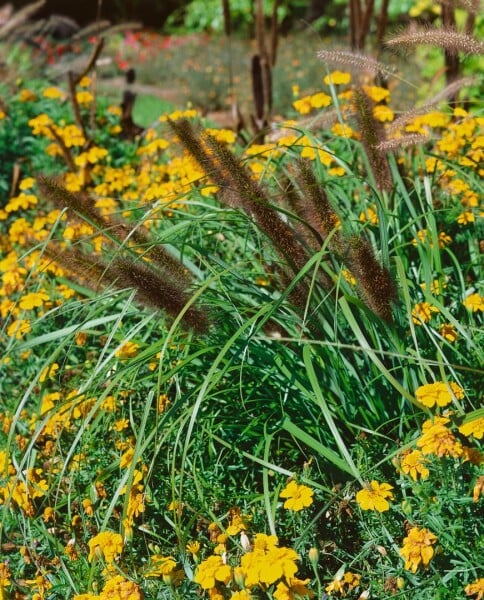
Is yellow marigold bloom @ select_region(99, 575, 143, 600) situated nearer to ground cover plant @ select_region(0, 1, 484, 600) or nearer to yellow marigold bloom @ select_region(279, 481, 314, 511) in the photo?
ground cover plant @ select_region(0, 1, 484, 600)

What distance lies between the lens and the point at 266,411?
9.29ft

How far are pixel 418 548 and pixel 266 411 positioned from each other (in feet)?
2.94

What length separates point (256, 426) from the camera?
2789mm

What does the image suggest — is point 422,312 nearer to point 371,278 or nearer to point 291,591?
point 371,278

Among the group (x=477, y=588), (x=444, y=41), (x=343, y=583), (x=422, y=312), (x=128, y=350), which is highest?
(x=444, y=41)

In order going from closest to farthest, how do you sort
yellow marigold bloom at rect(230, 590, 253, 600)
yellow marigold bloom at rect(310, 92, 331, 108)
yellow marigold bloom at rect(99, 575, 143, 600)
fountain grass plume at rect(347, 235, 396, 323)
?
yellow marigold bloom at rect(230, 590, 253, 600) < yellow marigold bloom at rect(99, 575, 143, 600) < fountain grass plume at rect(347, 235, 396, 323) < yellow marigold bloom at rect(310, 92, 331, 108)

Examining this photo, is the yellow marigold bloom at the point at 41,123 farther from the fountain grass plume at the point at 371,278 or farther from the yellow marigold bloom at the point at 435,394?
the yellow marigold bloom at the point at 435,394

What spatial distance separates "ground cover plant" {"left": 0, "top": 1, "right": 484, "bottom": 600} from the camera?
2217 millimetres

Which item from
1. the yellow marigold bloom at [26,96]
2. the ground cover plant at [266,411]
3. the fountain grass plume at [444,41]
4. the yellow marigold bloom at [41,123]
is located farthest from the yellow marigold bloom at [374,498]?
the yellow marigold bloom at [26,96]

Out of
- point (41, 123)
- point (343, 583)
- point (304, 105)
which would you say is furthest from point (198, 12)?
point (343, 583)

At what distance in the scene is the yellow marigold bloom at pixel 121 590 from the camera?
6.73 ft

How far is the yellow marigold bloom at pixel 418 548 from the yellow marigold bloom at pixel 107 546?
0.75 m

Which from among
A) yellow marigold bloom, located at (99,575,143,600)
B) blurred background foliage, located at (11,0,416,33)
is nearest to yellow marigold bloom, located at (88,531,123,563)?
yellow marigold bloom, located at (99,575,143,600)

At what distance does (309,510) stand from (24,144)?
3.77m
